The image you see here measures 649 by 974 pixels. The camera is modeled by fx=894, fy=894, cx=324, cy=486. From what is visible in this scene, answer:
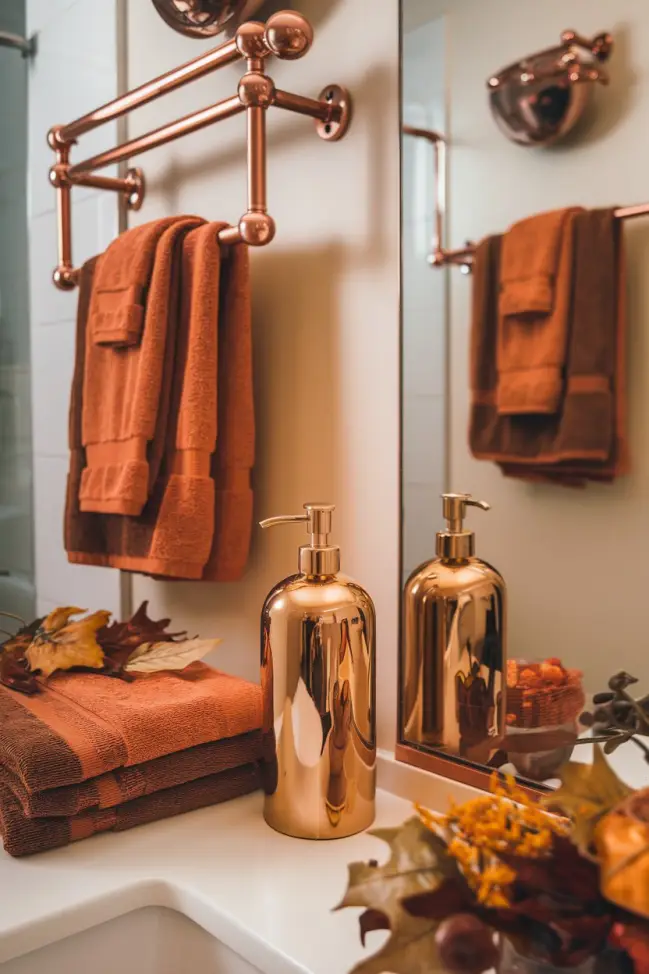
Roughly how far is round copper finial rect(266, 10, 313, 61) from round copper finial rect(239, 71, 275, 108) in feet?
0.11

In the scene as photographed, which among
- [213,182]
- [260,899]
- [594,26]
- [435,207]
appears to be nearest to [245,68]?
[213,182]

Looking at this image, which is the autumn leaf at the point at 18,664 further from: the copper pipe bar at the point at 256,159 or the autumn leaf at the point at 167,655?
the copper pipe bar at the point at 256,159

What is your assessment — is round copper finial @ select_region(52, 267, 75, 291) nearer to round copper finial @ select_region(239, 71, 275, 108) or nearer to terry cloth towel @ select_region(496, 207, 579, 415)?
round copper finial @ select_region(239, 71, 275, 108)

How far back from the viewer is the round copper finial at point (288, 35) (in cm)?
89

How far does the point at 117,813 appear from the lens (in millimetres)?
839

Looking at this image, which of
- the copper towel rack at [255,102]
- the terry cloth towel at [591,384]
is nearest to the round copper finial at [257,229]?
the copper towel rack at [255,102]

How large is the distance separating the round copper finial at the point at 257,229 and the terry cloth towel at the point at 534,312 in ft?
0.86

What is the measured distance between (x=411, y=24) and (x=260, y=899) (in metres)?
→ 0.82

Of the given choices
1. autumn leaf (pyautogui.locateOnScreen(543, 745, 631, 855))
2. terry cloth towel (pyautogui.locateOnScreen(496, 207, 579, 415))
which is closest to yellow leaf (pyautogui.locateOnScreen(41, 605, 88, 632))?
terry cloth towel (pyautogui.locateOnScreen(496, 207, 579, 415))

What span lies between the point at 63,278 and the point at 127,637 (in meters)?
0.53

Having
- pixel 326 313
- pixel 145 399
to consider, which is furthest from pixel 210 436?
pixel 326 313

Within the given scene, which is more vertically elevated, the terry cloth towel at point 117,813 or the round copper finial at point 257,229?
the round copper finial at point 257,229

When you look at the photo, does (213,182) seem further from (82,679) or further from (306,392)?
(82,679)

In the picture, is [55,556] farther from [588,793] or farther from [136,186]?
[588,793]
